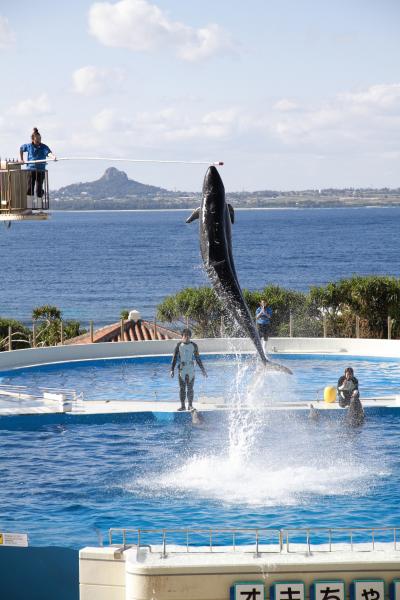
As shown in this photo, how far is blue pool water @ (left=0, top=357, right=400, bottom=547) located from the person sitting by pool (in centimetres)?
37

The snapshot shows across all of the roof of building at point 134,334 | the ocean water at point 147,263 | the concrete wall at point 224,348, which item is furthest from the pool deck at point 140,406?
the ocean water at point 147,263

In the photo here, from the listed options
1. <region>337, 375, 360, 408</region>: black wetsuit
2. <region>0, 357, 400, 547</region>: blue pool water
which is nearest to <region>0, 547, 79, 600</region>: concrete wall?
<region>0, 357, 400, 547</region>: blue pool water

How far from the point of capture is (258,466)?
14.3m

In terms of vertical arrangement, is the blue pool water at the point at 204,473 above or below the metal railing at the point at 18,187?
below

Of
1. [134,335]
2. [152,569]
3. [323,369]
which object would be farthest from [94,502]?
[134,335]

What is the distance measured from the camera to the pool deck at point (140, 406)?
17.2 metres

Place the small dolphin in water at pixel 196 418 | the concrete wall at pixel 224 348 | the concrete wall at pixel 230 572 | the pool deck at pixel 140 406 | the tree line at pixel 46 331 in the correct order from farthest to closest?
the tree line at pixel 46 331
the concrete wall at pixel 224 348
the pool deck at pixel 140 406
the small dolphin in water at pixel 196 418
the concrete wall at pixel 230 572

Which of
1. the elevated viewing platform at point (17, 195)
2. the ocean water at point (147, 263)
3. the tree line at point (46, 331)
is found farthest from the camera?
the ocean water at point (147, 263)

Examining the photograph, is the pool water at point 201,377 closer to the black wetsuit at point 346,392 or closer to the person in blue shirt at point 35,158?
the black wetsuit at point 346,392

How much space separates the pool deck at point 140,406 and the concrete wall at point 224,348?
5332 mm

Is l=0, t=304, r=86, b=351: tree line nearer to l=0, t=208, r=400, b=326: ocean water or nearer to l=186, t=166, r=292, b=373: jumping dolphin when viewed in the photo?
l=186, t=166, r=292, b=373: jumping dolphin

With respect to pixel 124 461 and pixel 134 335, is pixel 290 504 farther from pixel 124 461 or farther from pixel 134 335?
pixel 134 335

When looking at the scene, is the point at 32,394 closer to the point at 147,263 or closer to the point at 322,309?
the point at 322,309

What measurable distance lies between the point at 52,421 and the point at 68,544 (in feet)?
20.2
